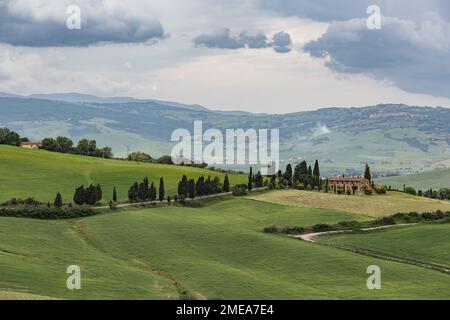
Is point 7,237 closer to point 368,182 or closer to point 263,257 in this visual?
point 263,257

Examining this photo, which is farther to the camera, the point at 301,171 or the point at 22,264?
the point at 301,171

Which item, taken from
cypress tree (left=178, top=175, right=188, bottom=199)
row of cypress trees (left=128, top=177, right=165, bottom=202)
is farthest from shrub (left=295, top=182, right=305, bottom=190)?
row of cypress trees (left=128, top=177, right=165, bottom=202)

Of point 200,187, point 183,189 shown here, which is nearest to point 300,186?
point 200,187

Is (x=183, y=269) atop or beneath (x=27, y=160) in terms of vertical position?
beneath

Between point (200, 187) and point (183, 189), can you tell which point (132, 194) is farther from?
point (200, 187)

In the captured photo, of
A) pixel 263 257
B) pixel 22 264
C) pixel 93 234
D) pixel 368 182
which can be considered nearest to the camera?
pixel 22 264
